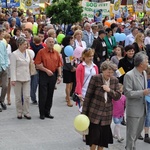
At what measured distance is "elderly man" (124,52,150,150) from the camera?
6.65 metres

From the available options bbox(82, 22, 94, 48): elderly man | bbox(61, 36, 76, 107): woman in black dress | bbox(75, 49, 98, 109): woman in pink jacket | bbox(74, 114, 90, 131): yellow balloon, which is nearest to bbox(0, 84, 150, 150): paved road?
bbox(61, 36, 76, 107): woman in black dress

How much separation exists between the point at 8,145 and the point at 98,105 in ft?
6.84

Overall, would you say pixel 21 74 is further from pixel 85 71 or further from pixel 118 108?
pixel 118 108

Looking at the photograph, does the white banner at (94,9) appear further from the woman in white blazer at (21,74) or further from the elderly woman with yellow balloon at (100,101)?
the elderly woman with yellow balloon at (100,101)

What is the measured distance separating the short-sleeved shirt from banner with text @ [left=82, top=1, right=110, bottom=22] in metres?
12.7

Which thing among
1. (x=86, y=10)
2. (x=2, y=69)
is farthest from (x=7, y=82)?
(x=86, y=10)

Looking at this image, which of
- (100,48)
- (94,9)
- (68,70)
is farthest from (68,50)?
(94,9)

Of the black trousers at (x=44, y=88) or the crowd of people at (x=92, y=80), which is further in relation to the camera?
the black trousers at (x=44, y=88)

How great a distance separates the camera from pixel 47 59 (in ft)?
30.4

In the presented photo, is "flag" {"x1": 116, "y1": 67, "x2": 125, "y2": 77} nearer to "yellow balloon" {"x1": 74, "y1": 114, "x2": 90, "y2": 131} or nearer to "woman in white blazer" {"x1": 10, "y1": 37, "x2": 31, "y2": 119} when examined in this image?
"woman in white blazer" {"x1": 10, "y1": 37, "x2": 31, "y2": 119}

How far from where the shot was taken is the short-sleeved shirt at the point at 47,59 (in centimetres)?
923

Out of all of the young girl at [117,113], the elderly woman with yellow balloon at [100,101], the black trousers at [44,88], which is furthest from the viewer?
the black trousers at [44,88]

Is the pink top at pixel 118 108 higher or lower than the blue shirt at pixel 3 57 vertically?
lower

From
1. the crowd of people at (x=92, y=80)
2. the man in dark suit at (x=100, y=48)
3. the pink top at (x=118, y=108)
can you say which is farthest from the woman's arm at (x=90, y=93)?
the man in dark suit at (x=100, y=48)
